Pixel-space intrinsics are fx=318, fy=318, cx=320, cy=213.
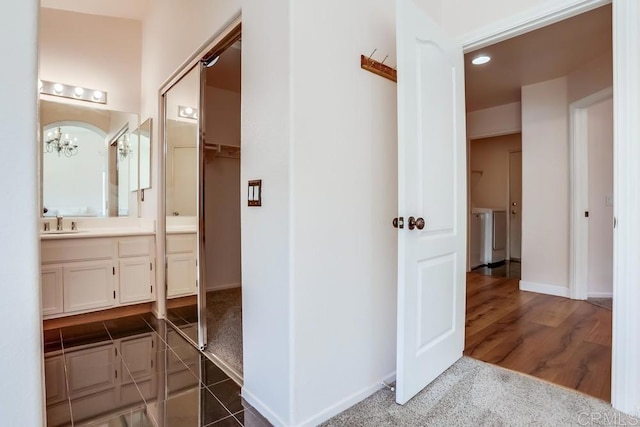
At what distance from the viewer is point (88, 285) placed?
3.00 m

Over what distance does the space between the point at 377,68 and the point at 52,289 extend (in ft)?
10.7

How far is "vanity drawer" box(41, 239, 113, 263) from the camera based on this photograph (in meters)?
2.79

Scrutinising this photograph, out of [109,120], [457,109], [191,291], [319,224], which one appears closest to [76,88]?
[109,120]

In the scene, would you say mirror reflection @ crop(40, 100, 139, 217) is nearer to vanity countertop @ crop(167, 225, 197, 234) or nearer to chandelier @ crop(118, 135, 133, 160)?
chandelier @ crop(118, 135, 133, 160)

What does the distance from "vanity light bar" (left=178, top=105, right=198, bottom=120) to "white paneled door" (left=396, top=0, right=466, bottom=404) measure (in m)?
1.69

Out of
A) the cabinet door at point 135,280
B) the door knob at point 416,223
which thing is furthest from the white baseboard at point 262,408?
the cabinet door at point 135,280

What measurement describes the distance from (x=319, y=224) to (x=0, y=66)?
4.08 feet

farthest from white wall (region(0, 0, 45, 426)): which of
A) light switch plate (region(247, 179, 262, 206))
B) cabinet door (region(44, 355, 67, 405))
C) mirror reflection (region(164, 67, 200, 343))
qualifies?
mirror reflection (region(164, 67, 200, 343))

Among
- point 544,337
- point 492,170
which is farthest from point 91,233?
point 492,170

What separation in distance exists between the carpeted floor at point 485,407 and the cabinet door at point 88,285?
262 cm

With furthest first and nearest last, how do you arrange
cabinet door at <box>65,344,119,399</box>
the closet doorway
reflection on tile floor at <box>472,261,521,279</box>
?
reflection on tile floor at <box>472,261,521,279</box> → the closet doorway → cabinet door at <box>65,344,119,399</box>

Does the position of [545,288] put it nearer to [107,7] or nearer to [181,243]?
[181,243]

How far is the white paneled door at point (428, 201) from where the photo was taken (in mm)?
1667

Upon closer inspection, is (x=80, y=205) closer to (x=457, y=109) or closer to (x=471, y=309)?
(x=457, y=109)
